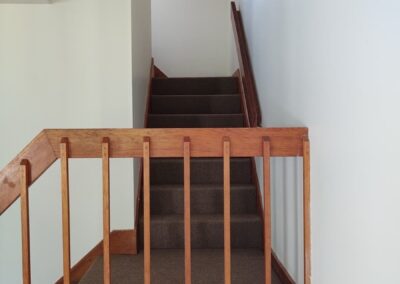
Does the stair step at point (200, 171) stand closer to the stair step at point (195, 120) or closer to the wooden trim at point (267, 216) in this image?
the stair step at point (195, 120)

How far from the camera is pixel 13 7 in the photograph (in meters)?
2.56

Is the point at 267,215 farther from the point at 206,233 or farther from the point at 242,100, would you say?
the point at 242,100

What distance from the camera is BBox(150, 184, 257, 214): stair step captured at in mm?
2803

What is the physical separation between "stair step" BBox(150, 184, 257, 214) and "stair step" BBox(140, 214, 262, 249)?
0.19 meters

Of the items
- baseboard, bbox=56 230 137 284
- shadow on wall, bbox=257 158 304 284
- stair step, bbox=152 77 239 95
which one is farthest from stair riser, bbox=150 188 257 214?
stair step, bbox=152 77 239 95

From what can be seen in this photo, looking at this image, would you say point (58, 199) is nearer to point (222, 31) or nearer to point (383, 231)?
point (383, 231)

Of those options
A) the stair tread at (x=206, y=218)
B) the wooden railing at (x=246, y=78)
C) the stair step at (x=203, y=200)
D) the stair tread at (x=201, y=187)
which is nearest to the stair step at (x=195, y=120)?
the wooden railing at (x=246, y=78)

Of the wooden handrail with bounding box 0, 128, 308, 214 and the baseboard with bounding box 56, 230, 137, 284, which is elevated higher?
the wooden handrail with bounding box 0, 128, 308, 214

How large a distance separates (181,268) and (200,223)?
40 centimetres

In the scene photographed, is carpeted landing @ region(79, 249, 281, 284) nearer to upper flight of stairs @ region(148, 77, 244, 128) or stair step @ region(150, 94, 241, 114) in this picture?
upper flight of stairs @ region(148, 77, 244, 128)

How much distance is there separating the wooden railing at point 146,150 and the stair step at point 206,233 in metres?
0.96

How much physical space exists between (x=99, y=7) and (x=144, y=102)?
915 millimetres

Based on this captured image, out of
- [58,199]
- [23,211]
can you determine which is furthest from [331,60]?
[58,199]

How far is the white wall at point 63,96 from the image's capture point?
2.57 meters
